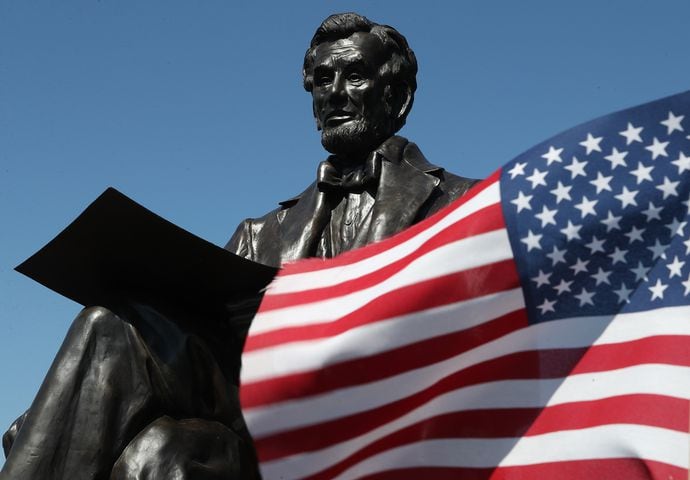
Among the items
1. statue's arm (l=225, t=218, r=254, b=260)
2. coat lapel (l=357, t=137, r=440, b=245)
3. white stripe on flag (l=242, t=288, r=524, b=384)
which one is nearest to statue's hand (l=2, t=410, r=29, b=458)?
statue's arm (l=225, t=218, r=254, b=260)

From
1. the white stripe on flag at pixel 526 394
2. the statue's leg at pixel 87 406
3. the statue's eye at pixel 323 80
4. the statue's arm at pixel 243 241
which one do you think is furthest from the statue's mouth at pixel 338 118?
the white stripe on flag at pixel 526 394

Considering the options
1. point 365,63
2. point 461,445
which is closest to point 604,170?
point 461,445

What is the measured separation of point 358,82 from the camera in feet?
22.9

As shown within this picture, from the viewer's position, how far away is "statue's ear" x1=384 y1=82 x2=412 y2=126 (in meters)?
7.10

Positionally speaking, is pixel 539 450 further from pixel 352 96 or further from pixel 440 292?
pixel 352 96

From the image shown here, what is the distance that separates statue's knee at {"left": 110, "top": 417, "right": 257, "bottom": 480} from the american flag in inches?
27.1

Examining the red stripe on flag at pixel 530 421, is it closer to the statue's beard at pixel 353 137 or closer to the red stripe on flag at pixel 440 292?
the red stripe on flag at pixel 440 292

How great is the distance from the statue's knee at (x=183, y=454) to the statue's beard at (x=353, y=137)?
190cm

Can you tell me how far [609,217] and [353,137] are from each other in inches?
98.6

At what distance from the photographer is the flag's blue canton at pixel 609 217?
179 inches

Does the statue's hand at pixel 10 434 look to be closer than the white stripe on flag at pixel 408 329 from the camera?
No

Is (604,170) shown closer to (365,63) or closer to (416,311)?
(416,311)

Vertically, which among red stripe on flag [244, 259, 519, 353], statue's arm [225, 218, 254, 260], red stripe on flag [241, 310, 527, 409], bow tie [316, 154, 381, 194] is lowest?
red stripe on flag [241, 310, 527, 409]

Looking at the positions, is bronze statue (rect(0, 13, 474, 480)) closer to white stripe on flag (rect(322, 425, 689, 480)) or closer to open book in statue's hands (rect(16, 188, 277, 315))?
open book in statue's hands (rect(16, 188, 277, 315))
